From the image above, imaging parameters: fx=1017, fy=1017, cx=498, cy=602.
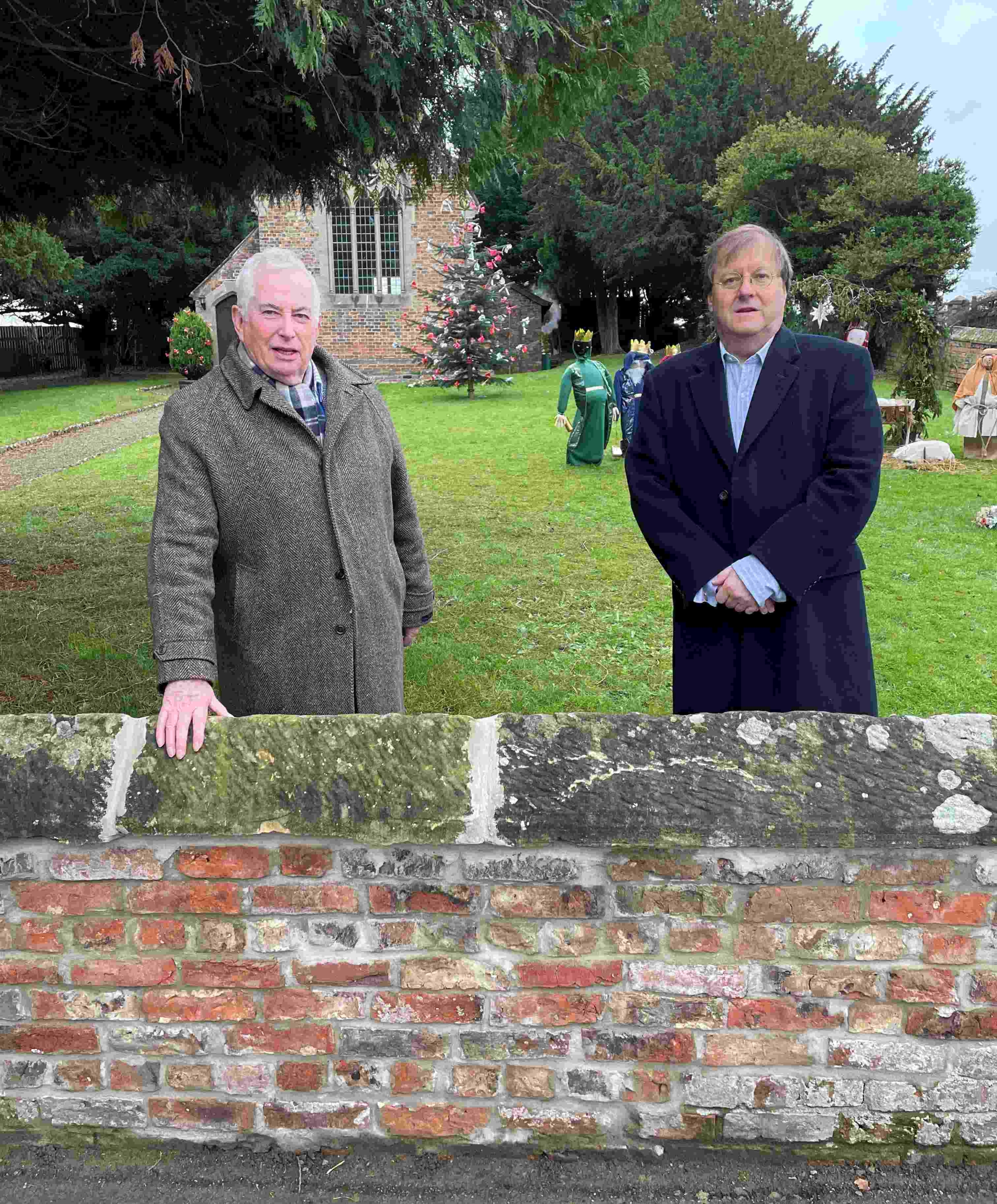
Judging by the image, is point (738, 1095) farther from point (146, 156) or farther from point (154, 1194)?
point (146, 156)

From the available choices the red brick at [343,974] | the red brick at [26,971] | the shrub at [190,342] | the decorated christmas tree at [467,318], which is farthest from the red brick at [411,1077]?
the shrub at [190,342]

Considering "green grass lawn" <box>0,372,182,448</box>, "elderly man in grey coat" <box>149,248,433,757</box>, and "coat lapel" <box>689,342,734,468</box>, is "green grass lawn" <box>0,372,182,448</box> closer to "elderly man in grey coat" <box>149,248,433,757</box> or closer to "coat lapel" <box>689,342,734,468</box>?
"elderly man in grey coat" <box>149,248,433,757</box>

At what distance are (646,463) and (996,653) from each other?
4742mm

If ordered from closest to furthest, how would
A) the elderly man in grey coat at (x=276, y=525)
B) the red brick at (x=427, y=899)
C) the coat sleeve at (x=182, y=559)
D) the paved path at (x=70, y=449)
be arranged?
the red brick at (x=427, y=899), the coat sleeve at (x=182, y=559), the elderly man in grey coat at (x=276, y=525), the paved path at (x=70, y=449)

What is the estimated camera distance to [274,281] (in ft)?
8.56

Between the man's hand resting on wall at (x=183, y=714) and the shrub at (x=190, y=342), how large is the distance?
28316 mm

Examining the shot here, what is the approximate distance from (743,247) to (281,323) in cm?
123

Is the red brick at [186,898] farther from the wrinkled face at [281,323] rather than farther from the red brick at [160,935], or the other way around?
the wrinkled face at [281,323]

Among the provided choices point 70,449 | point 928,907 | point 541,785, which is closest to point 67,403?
point 70,449

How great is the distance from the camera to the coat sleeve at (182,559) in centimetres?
251

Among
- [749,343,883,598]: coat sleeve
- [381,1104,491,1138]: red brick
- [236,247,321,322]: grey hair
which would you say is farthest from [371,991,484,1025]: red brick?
[236,247,321,322]: grey hair

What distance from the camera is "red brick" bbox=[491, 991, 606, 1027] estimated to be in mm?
2305

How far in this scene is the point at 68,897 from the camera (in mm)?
2301

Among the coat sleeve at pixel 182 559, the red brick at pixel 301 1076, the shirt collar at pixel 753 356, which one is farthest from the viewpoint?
the shirt collar at pixel 753 356
